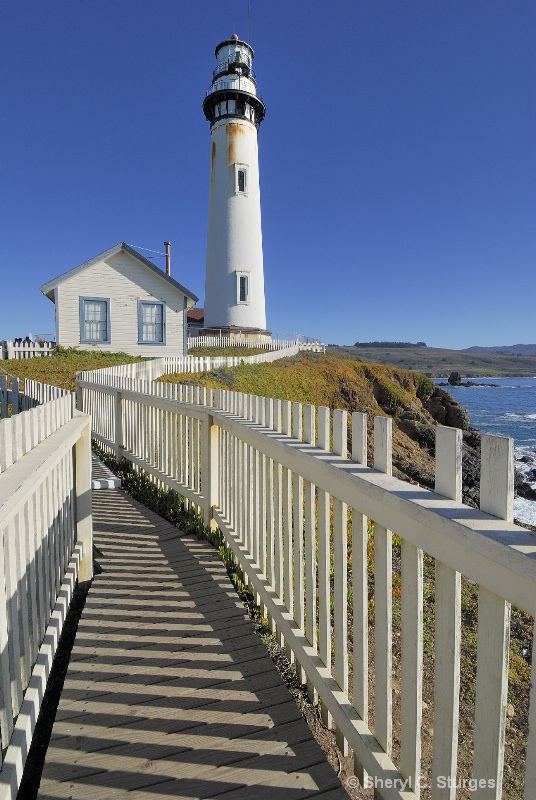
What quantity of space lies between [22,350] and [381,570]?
2202cm

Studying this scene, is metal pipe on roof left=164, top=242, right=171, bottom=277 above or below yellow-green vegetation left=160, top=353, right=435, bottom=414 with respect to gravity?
above

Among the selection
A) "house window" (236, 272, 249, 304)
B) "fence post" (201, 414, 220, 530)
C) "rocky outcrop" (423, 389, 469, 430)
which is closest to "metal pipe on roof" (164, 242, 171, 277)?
"house window" (236, 272, 249, 304)

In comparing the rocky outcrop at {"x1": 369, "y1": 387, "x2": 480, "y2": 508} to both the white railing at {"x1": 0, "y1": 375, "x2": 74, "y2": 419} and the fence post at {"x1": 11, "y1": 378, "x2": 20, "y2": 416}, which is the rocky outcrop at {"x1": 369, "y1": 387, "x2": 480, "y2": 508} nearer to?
the white railing at {"x1": 0, "y1": 375, "x2": 74, "y2": 419}

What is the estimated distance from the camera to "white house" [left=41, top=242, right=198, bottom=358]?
20.0 metres

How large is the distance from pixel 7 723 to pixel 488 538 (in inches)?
80.1

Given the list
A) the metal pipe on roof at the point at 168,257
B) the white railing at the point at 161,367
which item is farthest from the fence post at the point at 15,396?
the metal pipe on roof at the point at 168,257

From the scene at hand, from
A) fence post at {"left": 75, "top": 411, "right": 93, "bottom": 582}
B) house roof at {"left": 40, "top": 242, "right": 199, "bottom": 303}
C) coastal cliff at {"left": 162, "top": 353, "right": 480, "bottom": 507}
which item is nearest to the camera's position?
fence post at {"left": 75, "top": 411, "right": 93, "bottom": 582}

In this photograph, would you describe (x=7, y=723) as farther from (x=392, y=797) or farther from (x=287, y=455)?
(x=287, y=455)

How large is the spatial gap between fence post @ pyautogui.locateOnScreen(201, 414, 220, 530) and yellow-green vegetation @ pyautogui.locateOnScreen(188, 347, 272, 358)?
2167 centimetres

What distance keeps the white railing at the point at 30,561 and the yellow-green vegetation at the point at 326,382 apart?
37.9ft

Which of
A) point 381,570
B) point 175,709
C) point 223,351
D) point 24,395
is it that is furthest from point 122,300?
point 381,570

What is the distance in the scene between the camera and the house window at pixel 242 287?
3056cm

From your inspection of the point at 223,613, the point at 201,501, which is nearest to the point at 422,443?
the point at 201,501

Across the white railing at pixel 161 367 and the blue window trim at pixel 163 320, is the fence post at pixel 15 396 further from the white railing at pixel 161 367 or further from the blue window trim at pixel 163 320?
the blue window trim at pixel 163 320
